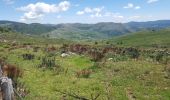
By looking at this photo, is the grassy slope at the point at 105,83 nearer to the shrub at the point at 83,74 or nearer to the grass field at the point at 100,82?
the grass field at the point at 100,82

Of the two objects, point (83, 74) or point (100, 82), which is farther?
point (83, 74)

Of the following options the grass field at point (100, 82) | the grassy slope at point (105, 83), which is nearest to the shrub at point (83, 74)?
the grass field at point (100, 82)

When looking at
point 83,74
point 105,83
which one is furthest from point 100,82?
point 83,74

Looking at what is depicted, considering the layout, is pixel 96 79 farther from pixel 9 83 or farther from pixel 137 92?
pixel 9 83

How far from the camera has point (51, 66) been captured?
25266mm

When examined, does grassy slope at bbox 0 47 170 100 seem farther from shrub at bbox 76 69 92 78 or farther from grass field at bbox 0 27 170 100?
shrub at bbox 76 69 92 78

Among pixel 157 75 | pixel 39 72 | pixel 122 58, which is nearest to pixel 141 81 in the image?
pixel 157 75

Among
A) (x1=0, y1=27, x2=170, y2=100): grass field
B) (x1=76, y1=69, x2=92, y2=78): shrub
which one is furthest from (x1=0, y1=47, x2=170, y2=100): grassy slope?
(x1=76, y1=69, x2=92, y2=78): shrub

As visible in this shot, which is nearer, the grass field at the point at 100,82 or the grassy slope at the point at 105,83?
the grass field at the point at 100,82

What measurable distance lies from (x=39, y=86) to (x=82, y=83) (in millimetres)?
2578

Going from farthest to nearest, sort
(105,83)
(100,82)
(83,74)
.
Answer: (83,74), (100,82), (105,83)

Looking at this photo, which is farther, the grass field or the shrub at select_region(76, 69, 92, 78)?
the shrub at select_region(76, 69, 92, 78)

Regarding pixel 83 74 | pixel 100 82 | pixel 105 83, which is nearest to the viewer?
pixel 105 83

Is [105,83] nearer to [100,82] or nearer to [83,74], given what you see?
[100,82]
